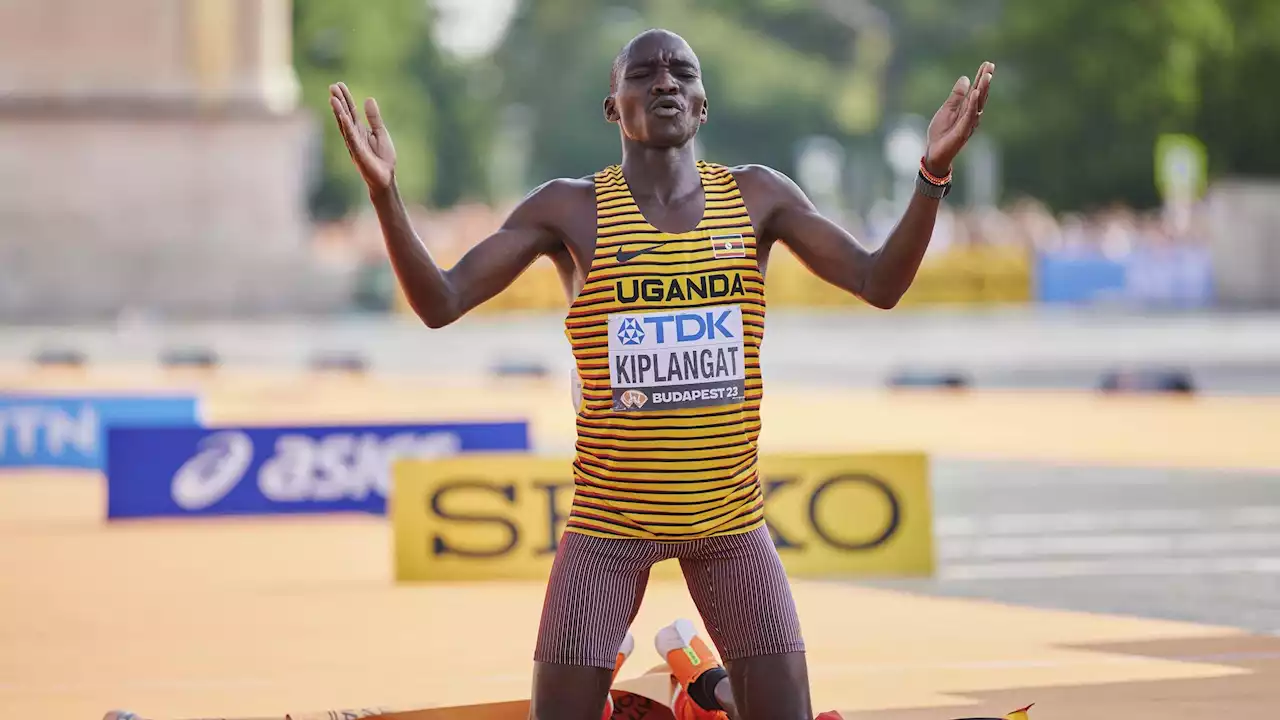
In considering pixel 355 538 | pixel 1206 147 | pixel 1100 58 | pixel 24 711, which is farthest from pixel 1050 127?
pixel 24 711

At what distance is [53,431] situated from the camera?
18281 mm

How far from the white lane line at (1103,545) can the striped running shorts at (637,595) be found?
664 cm

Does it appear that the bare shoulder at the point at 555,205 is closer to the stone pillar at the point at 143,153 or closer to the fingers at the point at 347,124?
the fingers at the point at 347,124

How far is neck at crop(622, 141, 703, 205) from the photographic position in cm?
627

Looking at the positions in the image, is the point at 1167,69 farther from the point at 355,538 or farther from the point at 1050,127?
the point at 355,538

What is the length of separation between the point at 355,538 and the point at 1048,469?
6.26 m

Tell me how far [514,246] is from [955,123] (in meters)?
1.28

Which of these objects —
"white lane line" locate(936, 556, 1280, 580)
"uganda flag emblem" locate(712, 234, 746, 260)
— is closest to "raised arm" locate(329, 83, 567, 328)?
"uganda flag emblem" locate(712, 234, 746, 260)

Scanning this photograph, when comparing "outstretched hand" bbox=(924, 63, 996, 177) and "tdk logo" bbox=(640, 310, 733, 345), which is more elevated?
"outstretched hand" bbox=(924, 63, 996, 177)

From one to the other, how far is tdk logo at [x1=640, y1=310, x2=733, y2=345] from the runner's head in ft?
1.64

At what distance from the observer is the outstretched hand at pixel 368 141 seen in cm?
605

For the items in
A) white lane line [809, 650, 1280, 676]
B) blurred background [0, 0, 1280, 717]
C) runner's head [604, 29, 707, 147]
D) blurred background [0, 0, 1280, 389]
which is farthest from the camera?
blurred background [0, 0, 1280, 389]

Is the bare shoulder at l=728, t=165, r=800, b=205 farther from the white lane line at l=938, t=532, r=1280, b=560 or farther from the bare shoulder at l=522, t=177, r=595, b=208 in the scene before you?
the white lane line at l=938, t=532, r=1280, b=560

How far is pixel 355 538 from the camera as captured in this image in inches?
545
